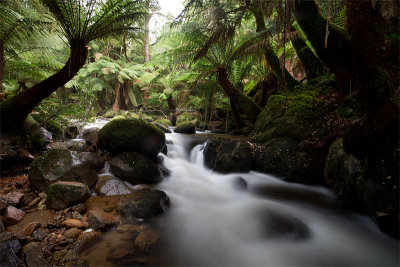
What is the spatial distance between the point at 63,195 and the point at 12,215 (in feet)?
1.42

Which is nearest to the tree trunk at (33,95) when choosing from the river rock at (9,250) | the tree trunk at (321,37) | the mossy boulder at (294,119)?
the river rock at (9,250)

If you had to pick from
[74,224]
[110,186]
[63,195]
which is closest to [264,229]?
[74,224]

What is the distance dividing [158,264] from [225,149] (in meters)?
2.43

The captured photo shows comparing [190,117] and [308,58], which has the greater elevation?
[308,58]

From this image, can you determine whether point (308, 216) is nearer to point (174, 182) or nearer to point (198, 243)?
point (198, 243)

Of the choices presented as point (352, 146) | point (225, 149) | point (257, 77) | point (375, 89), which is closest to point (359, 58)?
point (375, 89)

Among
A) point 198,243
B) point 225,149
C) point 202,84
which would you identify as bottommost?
point 198,243

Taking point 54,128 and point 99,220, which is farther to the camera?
point 54,128

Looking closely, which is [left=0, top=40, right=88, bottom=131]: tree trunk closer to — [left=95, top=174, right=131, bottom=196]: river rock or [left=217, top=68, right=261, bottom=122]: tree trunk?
[left=95, top=174, right=131, bottom=196]: river rock

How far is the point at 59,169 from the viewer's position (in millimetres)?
2557

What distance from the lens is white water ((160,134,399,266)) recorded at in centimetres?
174

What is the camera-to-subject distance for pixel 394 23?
1.99m

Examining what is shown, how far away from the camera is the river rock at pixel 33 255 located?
4.62 ft

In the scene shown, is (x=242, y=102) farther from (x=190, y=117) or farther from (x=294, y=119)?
(x=190, y=117)
